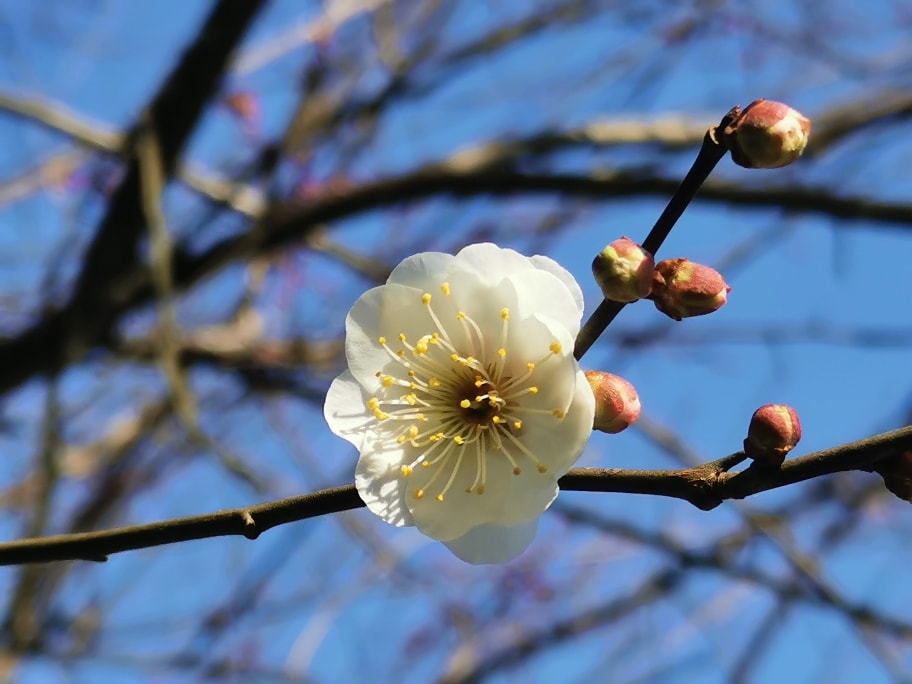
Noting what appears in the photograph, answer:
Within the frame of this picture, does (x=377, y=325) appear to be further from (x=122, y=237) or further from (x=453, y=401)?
(x=122, y=237)

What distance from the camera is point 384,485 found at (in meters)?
0.92

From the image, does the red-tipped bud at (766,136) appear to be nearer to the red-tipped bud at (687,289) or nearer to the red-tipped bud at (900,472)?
the red-tipped bud at (687,289)

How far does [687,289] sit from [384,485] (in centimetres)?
37

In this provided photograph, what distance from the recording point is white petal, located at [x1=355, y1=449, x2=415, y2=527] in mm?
893

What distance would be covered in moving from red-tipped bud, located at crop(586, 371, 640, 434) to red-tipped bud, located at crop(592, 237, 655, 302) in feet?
0.33

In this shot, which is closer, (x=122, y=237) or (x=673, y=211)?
(x=673, y=211)

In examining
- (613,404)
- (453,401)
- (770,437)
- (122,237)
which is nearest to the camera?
(770,437)

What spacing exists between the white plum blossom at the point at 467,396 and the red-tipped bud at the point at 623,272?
0.08 metres

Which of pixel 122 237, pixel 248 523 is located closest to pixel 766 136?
pixel 248 523

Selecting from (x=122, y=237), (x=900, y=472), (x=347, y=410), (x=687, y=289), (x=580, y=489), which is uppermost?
(x=122, y=237)

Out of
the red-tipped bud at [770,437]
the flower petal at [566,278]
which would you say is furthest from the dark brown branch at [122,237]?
the red-tipped bud at [770,437]

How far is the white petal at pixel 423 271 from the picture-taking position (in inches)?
39.3

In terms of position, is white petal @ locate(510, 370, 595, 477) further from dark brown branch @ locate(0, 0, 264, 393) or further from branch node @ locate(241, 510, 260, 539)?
dark brown branch @ locate(0, 0, 264, 393)

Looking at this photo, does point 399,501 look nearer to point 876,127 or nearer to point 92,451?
point 876,127
